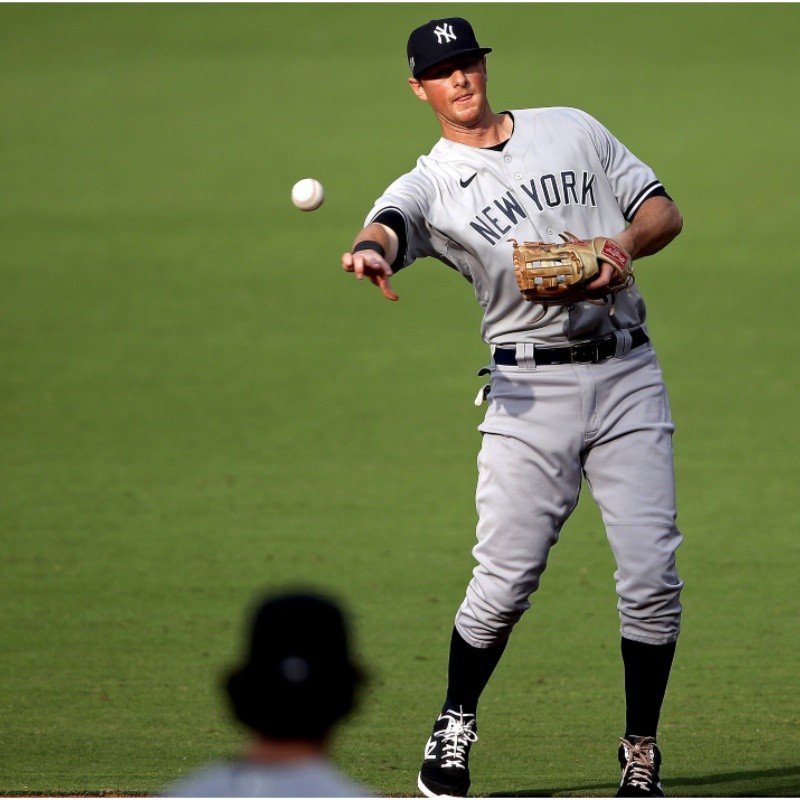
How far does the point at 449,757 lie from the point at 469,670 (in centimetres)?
26

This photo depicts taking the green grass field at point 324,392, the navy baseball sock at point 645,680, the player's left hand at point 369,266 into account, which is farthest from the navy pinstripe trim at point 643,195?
the green grass field at point 324,392

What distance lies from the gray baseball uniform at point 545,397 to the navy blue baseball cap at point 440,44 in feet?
0.96

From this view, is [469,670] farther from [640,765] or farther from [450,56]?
[450,56]

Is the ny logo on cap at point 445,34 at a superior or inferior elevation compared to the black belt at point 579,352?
superior

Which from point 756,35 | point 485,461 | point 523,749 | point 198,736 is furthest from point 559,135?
point 756,35

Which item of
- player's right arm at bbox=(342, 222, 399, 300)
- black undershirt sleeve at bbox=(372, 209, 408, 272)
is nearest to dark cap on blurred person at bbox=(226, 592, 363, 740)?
player's right arm at bbox=(342, 222, 399, 300)

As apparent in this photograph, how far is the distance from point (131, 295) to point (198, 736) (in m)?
8.99

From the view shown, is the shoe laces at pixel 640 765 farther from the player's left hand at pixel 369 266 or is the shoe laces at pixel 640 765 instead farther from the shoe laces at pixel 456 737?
the player's left hand at pixel 369 266

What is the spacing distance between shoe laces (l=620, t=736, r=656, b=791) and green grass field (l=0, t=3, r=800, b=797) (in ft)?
0.81

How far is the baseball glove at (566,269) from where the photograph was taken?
416 centimetres

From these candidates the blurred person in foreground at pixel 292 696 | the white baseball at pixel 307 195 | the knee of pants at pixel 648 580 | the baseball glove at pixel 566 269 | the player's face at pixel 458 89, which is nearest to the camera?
the blurred person in foreground at pixel 292 696

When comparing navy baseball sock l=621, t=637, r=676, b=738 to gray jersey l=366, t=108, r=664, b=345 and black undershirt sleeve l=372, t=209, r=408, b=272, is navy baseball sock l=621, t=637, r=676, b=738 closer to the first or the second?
gray jersey l=366, t=108, r=664, b=345

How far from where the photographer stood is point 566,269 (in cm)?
415

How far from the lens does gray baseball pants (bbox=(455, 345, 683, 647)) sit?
4.38 metres
